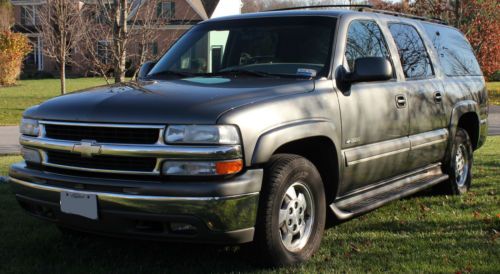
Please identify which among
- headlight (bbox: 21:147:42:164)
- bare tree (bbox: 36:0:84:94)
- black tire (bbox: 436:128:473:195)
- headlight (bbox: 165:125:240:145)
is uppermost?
bare tree (bbox: 36:0:84:94)

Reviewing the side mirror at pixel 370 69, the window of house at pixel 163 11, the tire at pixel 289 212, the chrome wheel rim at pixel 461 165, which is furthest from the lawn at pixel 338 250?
the window of house at pixel 163 11

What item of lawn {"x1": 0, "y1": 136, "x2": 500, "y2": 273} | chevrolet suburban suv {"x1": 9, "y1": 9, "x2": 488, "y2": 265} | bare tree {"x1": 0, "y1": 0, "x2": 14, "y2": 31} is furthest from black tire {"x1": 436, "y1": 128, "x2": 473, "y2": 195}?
bare tree {"x1": 0, "y1": 0, "x2": 14, "y2": 31}

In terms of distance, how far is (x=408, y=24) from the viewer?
19.7ft

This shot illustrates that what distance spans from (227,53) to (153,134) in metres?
1.87

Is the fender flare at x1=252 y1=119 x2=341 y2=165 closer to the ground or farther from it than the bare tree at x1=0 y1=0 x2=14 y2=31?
closer to the ground

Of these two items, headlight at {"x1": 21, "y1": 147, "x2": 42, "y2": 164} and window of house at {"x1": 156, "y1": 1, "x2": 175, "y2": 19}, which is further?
window of house at {"x1": 156, "y1": 1, "x2": 175, "y2": 19}

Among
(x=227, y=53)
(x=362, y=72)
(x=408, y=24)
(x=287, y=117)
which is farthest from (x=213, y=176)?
(x=408, y=24)

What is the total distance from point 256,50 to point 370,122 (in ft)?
3.85

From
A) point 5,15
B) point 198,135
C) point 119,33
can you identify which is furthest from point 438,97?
point 5,15

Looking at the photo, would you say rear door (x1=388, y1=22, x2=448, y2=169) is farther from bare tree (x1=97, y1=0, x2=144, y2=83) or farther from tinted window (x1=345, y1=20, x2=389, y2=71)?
bare tree (x1=97, y1=0, x2=144, y2=83)

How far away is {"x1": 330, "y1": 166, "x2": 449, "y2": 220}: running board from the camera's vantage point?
463 cm

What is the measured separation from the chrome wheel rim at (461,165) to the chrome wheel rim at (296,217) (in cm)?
298

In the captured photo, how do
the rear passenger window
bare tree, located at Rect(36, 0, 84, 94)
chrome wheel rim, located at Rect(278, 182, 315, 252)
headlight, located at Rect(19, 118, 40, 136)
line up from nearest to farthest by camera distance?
chrome wheel rim, located at Rect(278, 182, 315, 252), headlight, located at Rect(19, 118, 40, 136), the rear passenger window, bare tree, located at Rect(36, 0, 84, 94)

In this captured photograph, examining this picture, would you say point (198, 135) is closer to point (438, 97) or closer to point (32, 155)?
point (32, 155)
